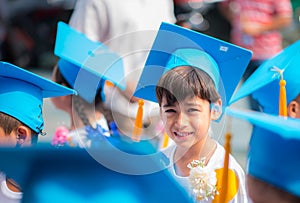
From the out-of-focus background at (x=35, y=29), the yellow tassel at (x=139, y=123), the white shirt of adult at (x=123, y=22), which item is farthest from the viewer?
the out-of-focus background at (x=35, y=29)

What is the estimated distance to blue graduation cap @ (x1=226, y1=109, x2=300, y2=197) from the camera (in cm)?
210

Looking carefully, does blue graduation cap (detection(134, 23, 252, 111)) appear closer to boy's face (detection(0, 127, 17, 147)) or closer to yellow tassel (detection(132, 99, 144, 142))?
yellow tassel (detection(132, 99, 144, 142))

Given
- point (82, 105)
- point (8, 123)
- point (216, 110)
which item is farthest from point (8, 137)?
point (82, 105)

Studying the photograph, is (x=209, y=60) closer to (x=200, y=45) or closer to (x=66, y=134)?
(x=200, y=45)

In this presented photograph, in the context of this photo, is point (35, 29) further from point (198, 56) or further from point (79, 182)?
point (79, 182)

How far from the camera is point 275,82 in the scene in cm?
340

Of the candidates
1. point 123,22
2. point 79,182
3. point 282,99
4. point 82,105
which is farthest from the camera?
point 123,22

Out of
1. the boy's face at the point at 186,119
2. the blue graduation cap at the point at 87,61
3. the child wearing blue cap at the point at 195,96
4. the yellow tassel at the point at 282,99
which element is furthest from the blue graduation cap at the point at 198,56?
the blue graduation cap at the point at 87,61

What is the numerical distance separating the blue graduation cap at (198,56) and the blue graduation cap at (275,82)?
23 cm

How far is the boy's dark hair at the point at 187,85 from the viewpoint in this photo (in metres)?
2.99

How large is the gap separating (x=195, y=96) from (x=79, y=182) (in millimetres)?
→ 1319

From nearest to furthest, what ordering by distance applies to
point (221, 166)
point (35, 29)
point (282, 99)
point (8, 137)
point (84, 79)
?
1. point (8, 137)
2. point (221, 166)
3. point (282, 99)
4. point (84, 79)
5. point (35, 29)

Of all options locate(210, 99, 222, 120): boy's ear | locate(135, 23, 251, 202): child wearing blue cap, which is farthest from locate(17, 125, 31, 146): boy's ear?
locate(210, 99, 222, 120): boy's ear

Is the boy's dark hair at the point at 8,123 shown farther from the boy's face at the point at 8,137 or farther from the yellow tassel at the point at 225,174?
the yellow tassel at the point at 225,174
